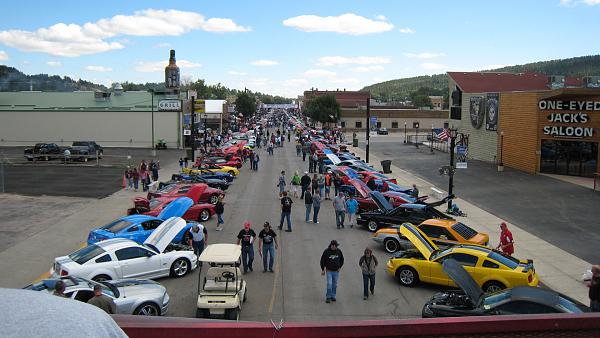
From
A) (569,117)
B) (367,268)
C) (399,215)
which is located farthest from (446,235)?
(569,117)

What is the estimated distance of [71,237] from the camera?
795 inches

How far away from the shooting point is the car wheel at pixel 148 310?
11.8m

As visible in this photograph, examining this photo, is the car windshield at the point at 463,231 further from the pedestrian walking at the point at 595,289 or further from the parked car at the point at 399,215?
the pedestrian walking at the point at 595,289

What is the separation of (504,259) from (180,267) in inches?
330

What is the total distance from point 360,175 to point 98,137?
4326 centimetres

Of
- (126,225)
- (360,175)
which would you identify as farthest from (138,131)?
(126,225)

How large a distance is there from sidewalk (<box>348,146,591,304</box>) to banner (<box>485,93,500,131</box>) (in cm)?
2111

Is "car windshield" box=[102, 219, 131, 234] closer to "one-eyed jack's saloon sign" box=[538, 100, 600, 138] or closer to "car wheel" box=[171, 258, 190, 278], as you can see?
"car wheel" box=[171, 258, 190, 278]

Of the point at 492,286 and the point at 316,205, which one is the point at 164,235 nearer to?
the point at 316,205

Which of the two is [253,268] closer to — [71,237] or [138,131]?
[71,237]

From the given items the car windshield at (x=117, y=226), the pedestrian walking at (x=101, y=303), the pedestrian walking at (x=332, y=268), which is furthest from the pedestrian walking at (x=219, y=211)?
the pedestrian walking at (x=101, y=303)

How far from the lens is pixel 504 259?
13930 millimetres

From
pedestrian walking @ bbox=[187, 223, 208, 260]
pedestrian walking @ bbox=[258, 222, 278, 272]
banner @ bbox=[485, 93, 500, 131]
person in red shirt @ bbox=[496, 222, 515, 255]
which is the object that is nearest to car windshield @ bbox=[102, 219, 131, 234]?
pedestrian walking @ bbox=[187, 223, 208, 260]

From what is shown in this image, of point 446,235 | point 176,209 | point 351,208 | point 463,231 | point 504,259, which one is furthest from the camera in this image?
point 351,208
